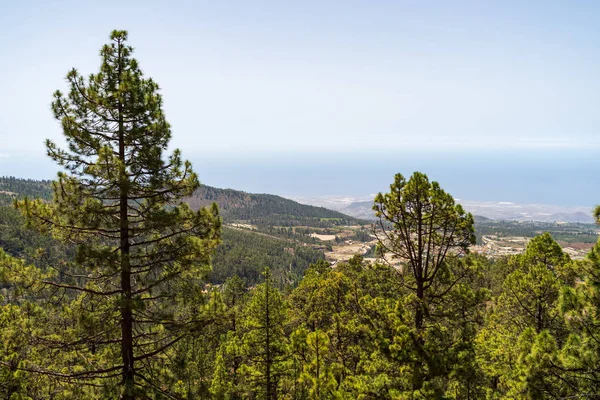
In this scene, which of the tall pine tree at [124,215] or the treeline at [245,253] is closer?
the tall pine tree at [124,215]

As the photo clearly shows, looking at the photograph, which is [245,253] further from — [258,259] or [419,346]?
[419,346]

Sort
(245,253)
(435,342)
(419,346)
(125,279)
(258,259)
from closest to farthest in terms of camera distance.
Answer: (125,279)
(419,346)
(435,342)
(258,259)
(245,253)

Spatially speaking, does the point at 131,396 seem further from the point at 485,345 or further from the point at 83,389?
the point at 485,345

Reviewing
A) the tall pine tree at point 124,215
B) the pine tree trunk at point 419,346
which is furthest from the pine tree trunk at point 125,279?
the pine tree trunk at point 419,346

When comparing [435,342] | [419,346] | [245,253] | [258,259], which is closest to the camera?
[419,346]

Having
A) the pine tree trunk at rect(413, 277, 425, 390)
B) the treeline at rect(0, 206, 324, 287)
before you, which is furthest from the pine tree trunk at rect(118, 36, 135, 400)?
the treeline at rect(0, 206, 324, 287)

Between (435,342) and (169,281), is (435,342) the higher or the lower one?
the lower one

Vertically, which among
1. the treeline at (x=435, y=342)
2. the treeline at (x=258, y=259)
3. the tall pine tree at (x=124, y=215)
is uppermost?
the tall pine tree at (x=124, y=215)

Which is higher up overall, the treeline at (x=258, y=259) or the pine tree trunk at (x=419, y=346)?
the pine tree trunk at (x=419, y=346)

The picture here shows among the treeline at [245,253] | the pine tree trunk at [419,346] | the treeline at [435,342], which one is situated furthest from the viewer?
the treeline at [245,253]

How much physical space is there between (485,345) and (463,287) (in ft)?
21.3

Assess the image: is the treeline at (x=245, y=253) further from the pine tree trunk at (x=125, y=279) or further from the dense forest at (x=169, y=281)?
the pine tree trunk at (x=125, y=279)

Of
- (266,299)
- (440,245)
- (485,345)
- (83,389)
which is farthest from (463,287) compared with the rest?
(83,389)

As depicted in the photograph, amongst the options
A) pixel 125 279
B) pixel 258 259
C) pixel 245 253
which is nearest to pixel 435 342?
pixel 125 279
